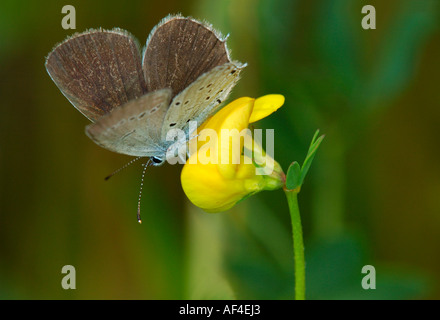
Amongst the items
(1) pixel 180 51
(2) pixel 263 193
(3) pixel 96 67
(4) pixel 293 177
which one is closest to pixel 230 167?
(4) pixel 293 177

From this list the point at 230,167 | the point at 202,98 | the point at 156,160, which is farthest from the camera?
the point at 156,160

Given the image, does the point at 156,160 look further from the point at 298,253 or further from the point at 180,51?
the point at 298,253

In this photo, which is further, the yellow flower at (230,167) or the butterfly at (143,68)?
the butterfly at (143,68)

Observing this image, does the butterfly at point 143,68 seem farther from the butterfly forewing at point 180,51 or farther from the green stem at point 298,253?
the green stem at point 298,253

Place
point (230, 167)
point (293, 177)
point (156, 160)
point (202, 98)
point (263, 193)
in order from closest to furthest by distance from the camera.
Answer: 1. point (293, 177)
2. point (230, 167)
3. point (202, 98)
4. point (156, 160)
5. point (263, 193)

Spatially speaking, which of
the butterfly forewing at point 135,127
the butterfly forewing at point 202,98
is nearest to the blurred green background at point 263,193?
the butterfly forewing at point 202,98

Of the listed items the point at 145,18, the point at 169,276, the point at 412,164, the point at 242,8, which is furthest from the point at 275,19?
the point at 169,276
